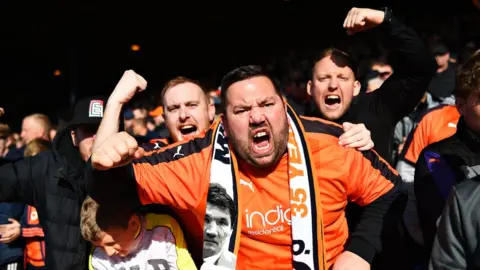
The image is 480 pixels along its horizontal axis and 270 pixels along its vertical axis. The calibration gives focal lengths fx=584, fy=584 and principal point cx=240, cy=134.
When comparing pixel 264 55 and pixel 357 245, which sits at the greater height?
pixel 264 55

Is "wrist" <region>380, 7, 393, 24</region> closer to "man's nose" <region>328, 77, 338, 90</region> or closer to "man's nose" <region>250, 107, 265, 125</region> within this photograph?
"man's nose" <region>328, 77, 338, 90</region>

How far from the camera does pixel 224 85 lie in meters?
2.81

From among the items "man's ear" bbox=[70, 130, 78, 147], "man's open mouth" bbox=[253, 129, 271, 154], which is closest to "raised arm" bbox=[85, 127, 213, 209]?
"man's open mouth" bbox=[253, 129, 271, 154]

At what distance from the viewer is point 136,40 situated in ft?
50.4

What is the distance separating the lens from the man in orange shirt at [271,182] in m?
2.55

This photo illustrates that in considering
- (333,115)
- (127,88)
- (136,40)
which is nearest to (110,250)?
(127,88)

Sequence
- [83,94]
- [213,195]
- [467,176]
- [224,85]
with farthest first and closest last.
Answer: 1. [83,94]
2. [224,85]
3. [213,195]
4. [467,176]

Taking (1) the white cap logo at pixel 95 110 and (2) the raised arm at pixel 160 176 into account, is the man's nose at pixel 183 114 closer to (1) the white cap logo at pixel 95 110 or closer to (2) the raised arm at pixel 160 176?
(1) the white cap logo at pixel 95 110

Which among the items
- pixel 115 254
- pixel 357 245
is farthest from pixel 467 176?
pixel 115 254

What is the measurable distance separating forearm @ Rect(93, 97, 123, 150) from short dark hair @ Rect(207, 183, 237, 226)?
0.52m

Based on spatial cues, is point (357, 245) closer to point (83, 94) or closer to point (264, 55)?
point (264, 55)

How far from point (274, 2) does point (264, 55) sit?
1250 mm

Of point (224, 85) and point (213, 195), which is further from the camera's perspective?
point (224, 85)

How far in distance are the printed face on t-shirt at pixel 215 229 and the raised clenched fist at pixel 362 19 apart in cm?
106
